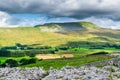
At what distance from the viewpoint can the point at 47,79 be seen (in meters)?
48.0

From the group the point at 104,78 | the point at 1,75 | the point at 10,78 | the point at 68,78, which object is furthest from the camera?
the point at 1,75

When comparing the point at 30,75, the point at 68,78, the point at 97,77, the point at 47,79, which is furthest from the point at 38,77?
the point at 97,77

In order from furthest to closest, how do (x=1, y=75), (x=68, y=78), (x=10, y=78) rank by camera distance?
(x=1, y=75) → (x=10, y=78) → (x=68, y=78)

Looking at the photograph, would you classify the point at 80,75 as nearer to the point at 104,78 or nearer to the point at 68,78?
the point at 68,78

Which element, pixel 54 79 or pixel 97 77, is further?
pixel 54 79

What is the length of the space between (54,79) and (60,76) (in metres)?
1.86

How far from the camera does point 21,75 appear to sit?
5628 cm

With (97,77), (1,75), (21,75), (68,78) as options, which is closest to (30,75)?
(21,75)

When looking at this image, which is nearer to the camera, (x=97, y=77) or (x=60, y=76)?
(x=97, y=77)

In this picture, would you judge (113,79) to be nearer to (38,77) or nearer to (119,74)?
(119,74)

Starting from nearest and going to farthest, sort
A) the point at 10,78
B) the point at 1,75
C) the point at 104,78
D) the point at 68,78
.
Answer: the point at 104,78 → the point at 68,78 → the point at 10,78 → the point at 1,75

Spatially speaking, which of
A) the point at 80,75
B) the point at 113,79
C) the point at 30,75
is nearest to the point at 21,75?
the point at 30,75

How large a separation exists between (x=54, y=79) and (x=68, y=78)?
243 cm

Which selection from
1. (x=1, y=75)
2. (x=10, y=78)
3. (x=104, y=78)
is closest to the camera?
(x=104, y=78)
